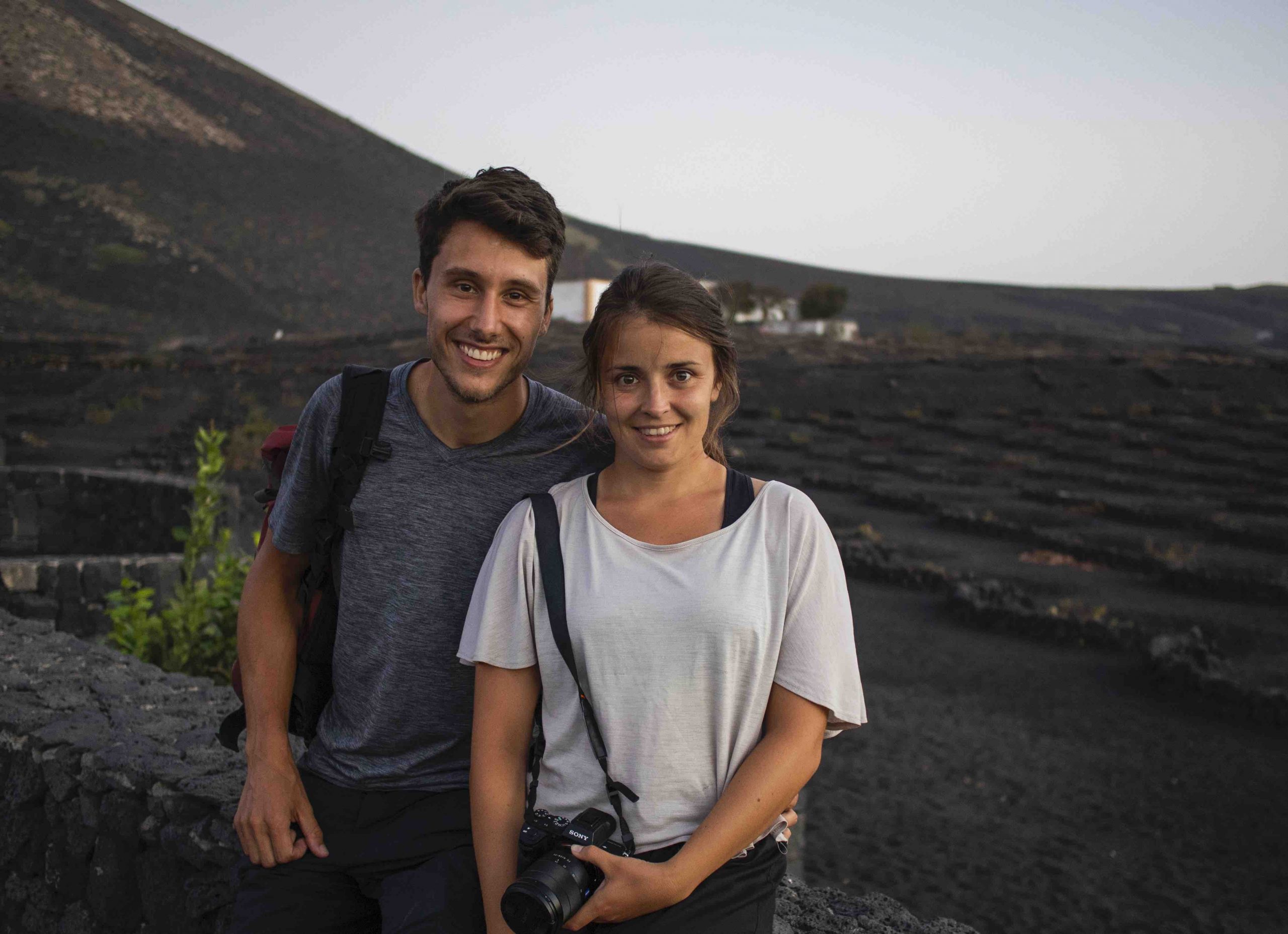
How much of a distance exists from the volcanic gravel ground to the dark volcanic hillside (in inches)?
1176

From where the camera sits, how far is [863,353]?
124ft

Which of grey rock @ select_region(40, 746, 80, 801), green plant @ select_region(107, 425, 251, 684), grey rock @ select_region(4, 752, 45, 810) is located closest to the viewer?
grey rock @ select_region(40, 746, 80, 801)

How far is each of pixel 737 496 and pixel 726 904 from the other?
69 cm

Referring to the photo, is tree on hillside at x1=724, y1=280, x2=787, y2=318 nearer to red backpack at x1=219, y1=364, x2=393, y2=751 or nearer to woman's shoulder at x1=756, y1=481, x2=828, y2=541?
red backpack at x1=219, y1=364, x2=393, y2=751

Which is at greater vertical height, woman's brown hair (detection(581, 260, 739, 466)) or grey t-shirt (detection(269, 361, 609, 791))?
woman's brown hair (detection(581, 260, 739, 466))

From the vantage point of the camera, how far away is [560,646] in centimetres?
168

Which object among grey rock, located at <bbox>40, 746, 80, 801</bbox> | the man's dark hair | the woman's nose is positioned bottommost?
grey rock, located at <bbox>40, 746, 80, 801</bbox>

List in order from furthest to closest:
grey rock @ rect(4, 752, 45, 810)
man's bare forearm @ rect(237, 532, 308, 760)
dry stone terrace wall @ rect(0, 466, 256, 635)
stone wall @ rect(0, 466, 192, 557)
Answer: stone wall @ rect(0, 466, 192, 557) → dry stone terrace wall @ rect(0, 466, 256, 635) → grey rock @ rect(4, 752, 45, 810) → man's bare forearm @ rect(237, 532, 308, 760)

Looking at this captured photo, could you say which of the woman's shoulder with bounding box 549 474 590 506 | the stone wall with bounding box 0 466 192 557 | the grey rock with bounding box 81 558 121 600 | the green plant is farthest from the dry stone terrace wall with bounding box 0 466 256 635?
the woman's shoulder with bounding box 549 474 590 506

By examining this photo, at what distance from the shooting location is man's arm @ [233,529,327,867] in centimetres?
199

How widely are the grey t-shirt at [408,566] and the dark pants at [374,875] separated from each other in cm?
5

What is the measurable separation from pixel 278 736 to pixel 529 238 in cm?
116

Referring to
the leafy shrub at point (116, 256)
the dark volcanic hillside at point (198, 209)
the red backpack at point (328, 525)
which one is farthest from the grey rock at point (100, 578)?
the leafy shrub at point (116, 256)

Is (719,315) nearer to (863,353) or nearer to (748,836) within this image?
(748,836)
